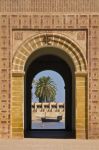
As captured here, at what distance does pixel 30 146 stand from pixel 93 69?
4.19m

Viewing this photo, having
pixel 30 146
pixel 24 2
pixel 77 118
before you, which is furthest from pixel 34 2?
pixel 30 146

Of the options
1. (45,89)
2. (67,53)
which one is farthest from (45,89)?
(67,53)

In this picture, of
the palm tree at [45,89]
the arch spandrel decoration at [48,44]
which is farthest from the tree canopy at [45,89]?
the arch spandrel decoration at [48,44]

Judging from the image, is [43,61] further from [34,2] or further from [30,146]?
[30,146]

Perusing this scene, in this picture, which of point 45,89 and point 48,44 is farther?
point 45,89

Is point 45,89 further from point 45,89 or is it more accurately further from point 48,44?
point 48,44

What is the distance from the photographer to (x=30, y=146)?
1430cm

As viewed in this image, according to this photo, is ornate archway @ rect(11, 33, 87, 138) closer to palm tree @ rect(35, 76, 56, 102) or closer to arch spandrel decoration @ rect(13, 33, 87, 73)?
arch spandrel decoration @ rect(13, 33, 87, 73)

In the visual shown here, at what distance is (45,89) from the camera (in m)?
64.1

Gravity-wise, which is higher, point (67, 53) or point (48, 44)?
point (48, 44)

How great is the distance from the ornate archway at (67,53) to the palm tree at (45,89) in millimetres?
45894

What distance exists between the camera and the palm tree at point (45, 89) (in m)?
63.8

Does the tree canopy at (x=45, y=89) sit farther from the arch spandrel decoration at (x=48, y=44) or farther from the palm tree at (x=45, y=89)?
the arch spandrel decoration at (x=48, y=44)

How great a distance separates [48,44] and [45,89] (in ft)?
153
